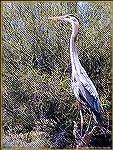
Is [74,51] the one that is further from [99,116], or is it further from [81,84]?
[99,116]

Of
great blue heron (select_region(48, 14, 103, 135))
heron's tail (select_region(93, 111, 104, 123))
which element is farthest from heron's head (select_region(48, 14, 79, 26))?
heron's tail (select_region(93, 111, 104, 123))

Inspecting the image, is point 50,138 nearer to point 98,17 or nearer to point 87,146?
point 87,146

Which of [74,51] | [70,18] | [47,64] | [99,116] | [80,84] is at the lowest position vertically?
[99,116]

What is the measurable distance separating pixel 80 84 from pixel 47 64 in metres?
0.31

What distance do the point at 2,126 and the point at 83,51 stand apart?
0.80m

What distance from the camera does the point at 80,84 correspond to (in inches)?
150

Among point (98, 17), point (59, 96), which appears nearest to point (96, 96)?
point (59, 96)

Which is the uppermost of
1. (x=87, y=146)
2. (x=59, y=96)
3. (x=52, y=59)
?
(x=52, y=59)

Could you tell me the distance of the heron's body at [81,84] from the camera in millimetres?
3814

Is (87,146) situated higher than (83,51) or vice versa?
(83,51)

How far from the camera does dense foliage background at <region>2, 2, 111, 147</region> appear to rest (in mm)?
3893

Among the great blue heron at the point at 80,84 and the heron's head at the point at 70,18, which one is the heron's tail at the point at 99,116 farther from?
the heron's head at the point at 70,18

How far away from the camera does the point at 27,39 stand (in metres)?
3.95

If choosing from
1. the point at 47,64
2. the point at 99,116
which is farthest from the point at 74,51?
the point at 99,116
